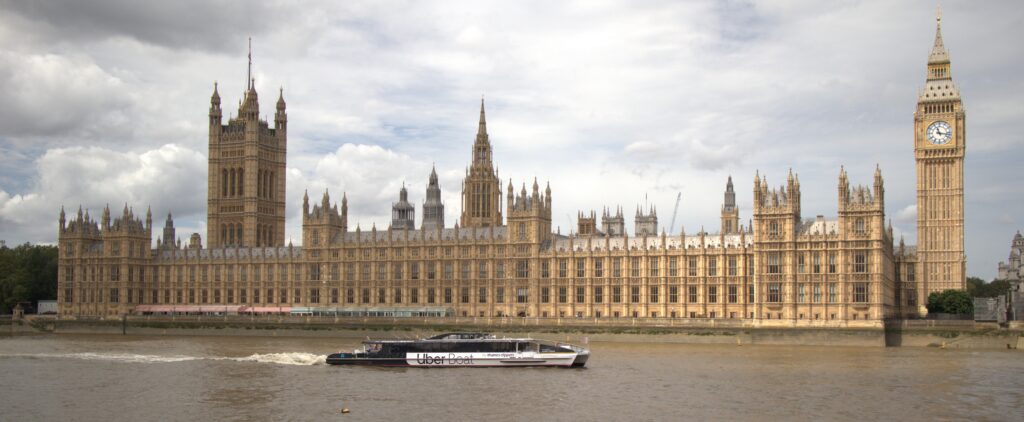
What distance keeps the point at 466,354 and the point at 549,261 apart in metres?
51.1

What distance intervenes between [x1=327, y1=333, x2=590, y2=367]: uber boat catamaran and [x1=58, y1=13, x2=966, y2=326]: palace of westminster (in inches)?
1529

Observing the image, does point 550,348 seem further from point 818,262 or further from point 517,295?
point 517,295

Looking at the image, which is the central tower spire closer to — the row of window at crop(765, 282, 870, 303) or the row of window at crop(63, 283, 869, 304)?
the row of window at crop(63, 283, 869, 304)

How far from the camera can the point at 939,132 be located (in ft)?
463

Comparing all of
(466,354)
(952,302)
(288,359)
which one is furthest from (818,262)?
(288,359)

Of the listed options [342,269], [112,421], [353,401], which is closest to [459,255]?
[342,269]

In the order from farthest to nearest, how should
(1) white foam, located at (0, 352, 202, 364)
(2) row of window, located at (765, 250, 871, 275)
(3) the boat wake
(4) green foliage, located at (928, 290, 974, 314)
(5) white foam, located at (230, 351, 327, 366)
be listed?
(4) green foliage, located at (928, 290, 974, 314), (2) row of window, located at (765, 250, 871, 275), (1) white foam, located at (0, 352, 202, 364), (3) the boat wake, (5) white foam, located at (230, 351, 327, 366)

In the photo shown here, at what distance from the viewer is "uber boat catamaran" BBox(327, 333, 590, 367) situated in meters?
90.8

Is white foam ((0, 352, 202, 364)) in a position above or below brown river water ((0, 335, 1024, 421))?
above

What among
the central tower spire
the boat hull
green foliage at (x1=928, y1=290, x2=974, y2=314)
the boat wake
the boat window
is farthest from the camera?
the central tower spire

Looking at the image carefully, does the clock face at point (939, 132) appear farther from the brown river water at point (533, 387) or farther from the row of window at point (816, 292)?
the brown river water at point (533, 387)

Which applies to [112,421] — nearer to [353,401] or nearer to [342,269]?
[353,401]

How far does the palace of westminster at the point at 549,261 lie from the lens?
121000 mm

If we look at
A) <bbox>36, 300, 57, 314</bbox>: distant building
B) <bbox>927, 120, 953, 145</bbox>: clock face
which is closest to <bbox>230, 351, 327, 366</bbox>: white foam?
<bbox>927, 120, 953, 145</bbox>: clock face
